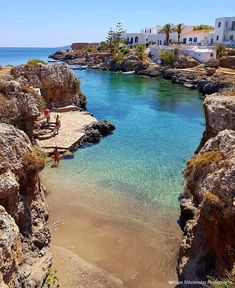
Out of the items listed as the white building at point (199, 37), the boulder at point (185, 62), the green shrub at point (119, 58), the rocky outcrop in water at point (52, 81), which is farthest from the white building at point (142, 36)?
the rocky outcrop in water at point (52, 81)

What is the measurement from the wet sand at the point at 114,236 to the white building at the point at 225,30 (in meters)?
88.8

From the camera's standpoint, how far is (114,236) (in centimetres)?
1661

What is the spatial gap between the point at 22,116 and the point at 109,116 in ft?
68.5

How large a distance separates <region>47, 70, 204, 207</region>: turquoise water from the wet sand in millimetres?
1428

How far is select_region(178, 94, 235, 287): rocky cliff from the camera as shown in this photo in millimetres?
11023

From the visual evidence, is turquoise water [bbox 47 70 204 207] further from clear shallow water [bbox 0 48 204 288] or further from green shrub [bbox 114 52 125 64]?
green shrub [bbox 114 52 125 64]

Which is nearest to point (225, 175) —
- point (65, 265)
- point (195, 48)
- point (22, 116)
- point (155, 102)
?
point (65, 265)

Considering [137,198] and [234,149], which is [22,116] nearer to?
[137,198]

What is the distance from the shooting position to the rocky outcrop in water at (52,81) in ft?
123

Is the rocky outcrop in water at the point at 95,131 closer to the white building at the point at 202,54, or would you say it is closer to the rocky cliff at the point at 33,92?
the rocky cliff at the point at 33,92

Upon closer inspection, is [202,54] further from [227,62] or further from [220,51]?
[227,62]

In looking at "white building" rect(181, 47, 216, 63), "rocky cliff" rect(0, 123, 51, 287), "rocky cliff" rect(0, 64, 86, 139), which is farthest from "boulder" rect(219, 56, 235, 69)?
"rocky cliff" rect(0, 123, 51, 287)

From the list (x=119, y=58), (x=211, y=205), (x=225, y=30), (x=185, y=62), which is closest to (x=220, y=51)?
(x=185, y=62)

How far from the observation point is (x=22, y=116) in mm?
23438
